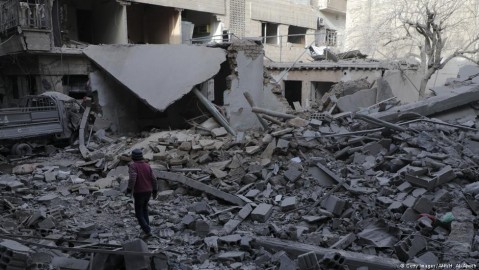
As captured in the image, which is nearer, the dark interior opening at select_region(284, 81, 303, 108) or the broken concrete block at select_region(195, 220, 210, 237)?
the broken concrete block at select_region(195, 220, 210, 237)

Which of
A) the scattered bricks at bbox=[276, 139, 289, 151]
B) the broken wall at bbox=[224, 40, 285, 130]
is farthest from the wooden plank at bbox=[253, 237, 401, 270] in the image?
the broken wall at bbox=[224, 40, 285, 130]

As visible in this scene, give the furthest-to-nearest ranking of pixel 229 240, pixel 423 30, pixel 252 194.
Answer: pixel 423 30
pixel 252 194
pixel 229 240

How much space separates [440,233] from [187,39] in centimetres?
2058

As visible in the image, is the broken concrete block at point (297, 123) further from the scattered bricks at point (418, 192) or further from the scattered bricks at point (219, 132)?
the scattered bricks at point (418, 192)

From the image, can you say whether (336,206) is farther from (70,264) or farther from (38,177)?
(38,177)

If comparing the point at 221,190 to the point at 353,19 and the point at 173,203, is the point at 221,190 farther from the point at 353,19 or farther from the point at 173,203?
the point at 353,19

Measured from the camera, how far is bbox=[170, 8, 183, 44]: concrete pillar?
23016 millimetres

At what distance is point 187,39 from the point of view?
79.4 feet

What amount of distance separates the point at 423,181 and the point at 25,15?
14913 mm

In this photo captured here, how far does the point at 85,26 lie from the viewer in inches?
861

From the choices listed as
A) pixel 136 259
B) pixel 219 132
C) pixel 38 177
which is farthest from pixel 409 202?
pixel 38 177

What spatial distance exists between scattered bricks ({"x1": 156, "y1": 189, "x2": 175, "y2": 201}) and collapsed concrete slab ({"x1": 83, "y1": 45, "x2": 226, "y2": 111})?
4169mm

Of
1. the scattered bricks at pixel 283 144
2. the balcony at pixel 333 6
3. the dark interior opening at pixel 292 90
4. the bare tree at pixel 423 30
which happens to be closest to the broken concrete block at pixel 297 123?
the scattered bricks at pixel 283 144

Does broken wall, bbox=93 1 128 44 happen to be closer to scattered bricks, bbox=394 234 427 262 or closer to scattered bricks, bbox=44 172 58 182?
scattered bricks, bbox=44 172 58 182
